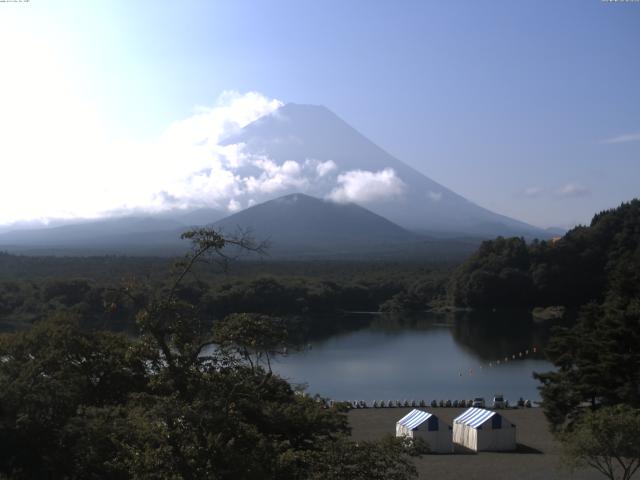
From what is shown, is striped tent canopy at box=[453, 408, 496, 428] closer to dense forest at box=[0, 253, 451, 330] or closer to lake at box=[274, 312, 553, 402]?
lake at box=[274, 312, 553, 402]

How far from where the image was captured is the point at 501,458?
10.2 m

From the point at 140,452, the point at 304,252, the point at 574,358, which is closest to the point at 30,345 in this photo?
the point at 140,452

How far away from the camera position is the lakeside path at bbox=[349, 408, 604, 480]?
9.13 meters

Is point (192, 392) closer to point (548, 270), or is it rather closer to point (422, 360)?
point (422, 360)

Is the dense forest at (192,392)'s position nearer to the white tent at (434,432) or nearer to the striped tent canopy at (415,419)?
the white tent at (434,432)

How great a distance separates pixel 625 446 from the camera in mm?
7008

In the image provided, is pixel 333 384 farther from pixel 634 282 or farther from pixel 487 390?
pixel 634 282

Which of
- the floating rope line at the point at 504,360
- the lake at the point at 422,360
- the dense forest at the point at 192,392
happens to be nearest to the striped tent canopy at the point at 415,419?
the dense forest at the point at 192,392

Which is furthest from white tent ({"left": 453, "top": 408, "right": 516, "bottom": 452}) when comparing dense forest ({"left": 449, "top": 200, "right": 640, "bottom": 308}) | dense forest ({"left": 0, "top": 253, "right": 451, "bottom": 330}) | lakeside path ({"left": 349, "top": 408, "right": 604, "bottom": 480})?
dense forest ({"left": 449, "top": 200, "right": 640, "bottom": 308})

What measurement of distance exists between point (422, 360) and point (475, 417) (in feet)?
35.3

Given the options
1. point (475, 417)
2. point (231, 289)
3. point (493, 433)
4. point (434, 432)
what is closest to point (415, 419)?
point (434, 432)

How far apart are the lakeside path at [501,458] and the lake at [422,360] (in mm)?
1935

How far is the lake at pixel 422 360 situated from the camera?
17.5m

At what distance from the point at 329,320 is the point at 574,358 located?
21.2 meters
